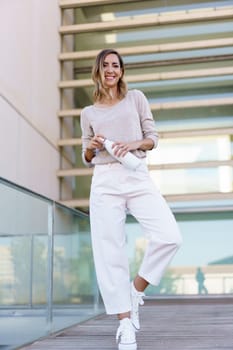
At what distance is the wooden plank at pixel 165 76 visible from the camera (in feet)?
21.0

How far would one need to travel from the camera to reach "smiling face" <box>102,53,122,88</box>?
7.22ft

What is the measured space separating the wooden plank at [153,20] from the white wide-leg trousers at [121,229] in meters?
4.93

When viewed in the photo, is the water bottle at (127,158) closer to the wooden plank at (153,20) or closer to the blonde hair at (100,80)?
the blonde hair at (100,80)

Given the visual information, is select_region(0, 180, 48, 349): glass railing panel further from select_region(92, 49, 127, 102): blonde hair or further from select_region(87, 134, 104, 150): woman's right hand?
select_region(92, 49, 127, 102): blonde hair

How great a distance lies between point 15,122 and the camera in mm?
4938

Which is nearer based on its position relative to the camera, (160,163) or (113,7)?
(160,163)

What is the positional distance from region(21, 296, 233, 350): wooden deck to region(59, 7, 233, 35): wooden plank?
4.26m

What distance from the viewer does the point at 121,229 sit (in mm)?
2141

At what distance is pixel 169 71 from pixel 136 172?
494cm

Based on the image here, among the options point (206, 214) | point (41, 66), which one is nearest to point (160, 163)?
point (206, 214)

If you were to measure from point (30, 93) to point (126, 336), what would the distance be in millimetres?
3915

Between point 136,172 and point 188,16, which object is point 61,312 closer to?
point 136,172

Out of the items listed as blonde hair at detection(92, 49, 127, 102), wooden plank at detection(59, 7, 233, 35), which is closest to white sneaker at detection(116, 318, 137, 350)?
blonde hair at detection(92, 49, 127, 102)

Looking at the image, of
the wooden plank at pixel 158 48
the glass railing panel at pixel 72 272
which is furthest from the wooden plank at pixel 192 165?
the glass railing panel at pixel 72 272
